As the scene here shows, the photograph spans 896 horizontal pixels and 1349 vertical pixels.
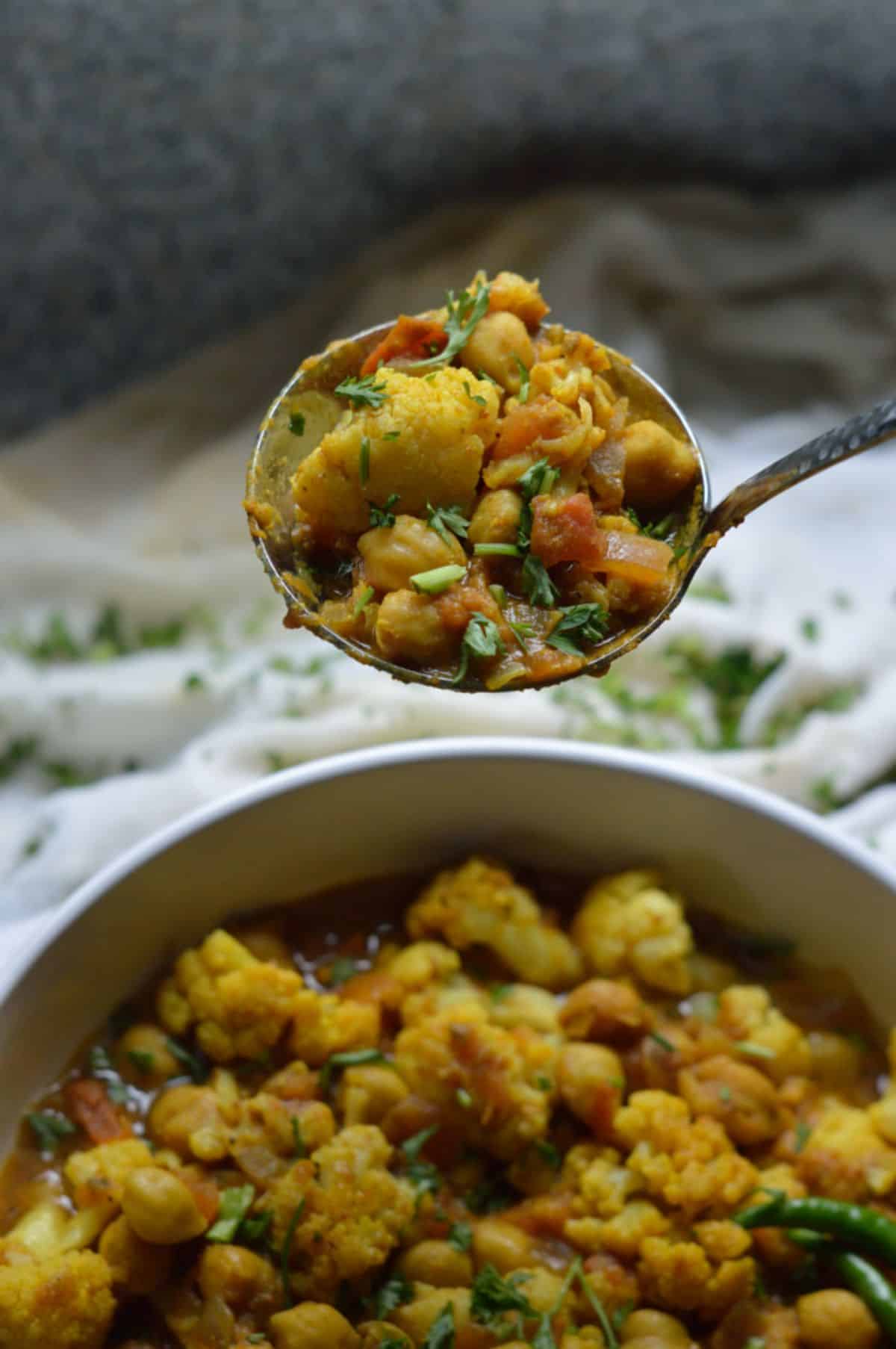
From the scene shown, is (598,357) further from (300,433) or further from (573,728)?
(573,728)

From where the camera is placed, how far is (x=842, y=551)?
291 cm

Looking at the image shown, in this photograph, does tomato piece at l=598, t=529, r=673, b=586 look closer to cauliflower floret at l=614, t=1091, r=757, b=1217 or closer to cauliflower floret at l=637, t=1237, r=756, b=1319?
cauliflower floret at l=614, t=1091, r=757, b=1217

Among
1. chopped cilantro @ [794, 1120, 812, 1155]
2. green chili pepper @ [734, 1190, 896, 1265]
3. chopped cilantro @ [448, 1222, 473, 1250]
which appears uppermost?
chopped cilantro @ [794, 1120, 812, 1155]

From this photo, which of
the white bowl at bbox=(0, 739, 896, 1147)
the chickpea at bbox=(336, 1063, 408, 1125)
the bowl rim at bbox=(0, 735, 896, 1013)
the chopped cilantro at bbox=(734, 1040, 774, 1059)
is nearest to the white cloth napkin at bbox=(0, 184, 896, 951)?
the white bowl at bbox=(0, 739, 896, 1147)

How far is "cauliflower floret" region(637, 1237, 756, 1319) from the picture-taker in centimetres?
190

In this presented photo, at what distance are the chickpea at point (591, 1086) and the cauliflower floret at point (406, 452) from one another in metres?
0.83

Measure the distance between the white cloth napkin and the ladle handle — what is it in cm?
88

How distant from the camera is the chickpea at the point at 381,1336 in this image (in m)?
1.84

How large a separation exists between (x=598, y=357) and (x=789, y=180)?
179 centimetres

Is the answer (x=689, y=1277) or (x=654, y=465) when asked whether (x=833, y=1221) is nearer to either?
(x=689, y=1277)

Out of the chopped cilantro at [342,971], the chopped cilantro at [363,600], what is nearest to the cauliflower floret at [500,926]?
the chopped cilantro at [342,971]

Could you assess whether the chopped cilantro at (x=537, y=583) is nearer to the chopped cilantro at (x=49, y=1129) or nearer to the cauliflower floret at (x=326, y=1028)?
Answer: the cauliflower floret at (x=326, y=1028)

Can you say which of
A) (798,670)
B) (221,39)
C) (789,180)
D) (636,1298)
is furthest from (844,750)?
(221,39)

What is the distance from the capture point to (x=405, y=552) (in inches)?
63.6
